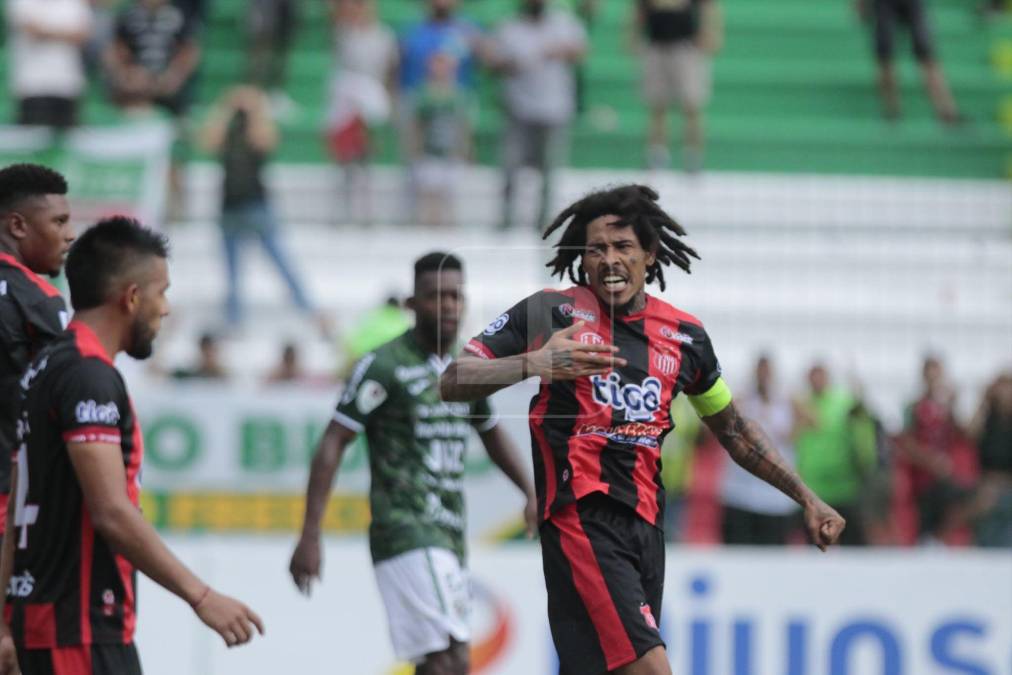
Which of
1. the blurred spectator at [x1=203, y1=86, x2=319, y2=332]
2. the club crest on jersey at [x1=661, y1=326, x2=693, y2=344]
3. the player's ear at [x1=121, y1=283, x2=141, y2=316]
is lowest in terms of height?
the club crest on jersey at [x1=661, y1=326, x2=693, y2=344]

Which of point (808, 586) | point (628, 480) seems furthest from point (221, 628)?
point (808, 586)

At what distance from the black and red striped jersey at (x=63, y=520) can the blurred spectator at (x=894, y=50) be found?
1444 centimetres

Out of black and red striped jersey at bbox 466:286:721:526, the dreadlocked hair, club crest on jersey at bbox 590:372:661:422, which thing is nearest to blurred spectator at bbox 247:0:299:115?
the dreadlocked hair

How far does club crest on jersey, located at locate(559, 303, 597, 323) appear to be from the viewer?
6.46 metres

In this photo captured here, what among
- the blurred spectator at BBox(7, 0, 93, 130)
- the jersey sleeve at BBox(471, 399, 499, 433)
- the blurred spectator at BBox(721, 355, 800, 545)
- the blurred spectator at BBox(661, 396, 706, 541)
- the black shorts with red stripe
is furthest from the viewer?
the blurred spectator at BBox(7, 0, 93, 130)

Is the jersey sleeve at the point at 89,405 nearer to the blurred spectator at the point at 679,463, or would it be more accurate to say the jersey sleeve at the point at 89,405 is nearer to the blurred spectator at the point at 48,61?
the blurred spectator at the point at 679,463

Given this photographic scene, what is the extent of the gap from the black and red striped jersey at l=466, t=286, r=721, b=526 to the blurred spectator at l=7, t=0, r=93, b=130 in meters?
10.2

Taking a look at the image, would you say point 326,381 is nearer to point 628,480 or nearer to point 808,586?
point 808,586

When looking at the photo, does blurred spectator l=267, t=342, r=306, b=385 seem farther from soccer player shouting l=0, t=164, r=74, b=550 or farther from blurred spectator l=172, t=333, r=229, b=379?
soccer player shouting l=0, t=164, r=74, b=550

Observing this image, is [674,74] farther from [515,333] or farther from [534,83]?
[515,333]

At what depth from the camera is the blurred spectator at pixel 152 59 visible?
16812 millimetres

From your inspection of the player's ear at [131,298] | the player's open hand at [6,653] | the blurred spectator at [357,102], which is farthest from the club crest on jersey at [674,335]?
the blurred spectator at [357,102]

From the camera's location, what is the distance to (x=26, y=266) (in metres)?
6.61

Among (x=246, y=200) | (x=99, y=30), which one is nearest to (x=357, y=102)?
(x=246, y=200)
